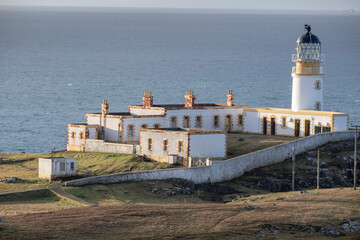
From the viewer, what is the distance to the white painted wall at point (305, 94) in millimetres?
94688

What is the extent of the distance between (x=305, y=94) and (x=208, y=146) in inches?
630

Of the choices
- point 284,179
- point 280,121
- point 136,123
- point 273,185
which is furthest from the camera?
point 280,121

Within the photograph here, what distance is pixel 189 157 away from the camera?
81188 mm

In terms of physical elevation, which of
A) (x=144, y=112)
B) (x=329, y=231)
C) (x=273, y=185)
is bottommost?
(x=329, y=231)

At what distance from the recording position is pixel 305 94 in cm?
9481

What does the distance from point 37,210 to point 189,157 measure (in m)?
19.7

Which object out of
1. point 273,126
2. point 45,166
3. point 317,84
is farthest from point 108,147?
point 317,84

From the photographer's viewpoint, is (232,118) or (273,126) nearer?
(273,126)

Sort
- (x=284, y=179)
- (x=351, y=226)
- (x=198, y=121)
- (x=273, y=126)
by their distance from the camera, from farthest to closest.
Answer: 1. (x=273, y=126)
2. (x=198, y=121)
3. (x=284, y=179)
4. (x=351, y=226)

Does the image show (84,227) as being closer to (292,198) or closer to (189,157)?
(292,198)

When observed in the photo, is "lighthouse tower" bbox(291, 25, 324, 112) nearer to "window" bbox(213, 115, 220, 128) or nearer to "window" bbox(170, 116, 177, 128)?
"window" bbox(213, 115, 220, 128)

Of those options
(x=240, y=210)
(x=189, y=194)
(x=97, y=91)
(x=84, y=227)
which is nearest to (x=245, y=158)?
(x=189, y=194)

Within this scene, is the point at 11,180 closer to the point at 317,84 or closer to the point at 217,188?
the point at 217,188

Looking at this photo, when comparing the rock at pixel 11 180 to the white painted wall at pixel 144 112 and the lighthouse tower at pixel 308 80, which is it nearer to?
the white painted wall at pixel 144 112
